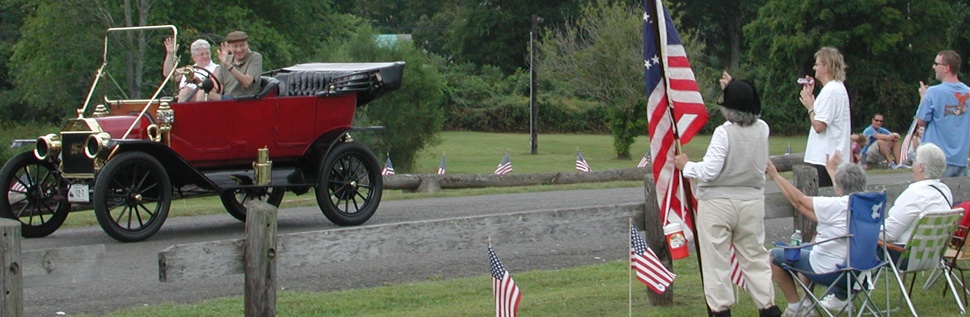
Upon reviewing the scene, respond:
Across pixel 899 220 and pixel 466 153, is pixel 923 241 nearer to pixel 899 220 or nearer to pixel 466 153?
pixel 899 220

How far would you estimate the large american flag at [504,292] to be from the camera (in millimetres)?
6762

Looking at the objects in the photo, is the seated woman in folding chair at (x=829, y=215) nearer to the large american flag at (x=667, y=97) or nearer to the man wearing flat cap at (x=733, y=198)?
the man wearing flat cap at (x=733, y=198)

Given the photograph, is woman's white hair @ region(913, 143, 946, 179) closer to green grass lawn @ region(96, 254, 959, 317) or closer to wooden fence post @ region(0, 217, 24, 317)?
green grass lawn @ region(96, 254, 959, 317)

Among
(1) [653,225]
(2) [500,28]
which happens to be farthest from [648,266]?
(2) [500,28]

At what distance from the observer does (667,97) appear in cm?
696

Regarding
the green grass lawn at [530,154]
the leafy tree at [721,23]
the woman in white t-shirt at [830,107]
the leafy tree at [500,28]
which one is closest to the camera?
the woman in white t-shirt at [830,107]

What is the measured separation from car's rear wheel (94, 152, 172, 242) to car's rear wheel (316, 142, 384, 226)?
1.65 m

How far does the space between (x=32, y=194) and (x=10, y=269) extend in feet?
17.6

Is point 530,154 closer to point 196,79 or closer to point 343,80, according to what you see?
point 343,80

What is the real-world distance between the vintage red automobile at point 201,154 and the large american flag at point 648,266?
15.5ft

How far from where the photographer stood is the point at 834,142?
29.8 feet

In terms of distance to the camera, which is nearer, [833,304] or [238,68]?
[833,304]

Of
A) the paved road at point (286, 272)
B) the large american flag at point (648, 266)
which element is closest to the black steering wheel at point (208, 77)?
the paved road at point (286, 272)

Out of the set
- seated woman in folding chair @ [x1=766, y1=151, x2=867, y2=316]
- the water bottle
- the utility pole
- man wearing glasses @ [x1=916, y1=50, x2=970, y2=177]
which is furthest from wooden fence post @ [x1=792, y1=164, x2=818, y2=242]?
the utility pole
